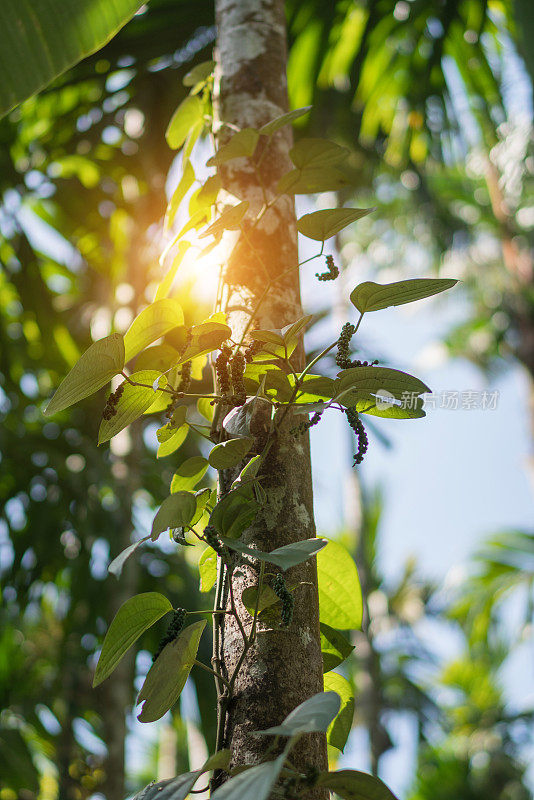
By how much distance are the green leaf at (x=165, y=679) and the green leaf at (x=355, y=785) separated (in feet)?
0.45

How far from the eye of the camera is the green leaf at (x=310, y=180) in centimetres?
65

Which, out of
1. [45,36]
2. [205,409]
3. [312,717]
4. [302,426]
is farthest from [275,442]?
[45,36]

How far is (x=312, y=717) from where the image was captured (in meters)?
0.37

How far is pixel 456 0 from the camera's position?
64.2 inches

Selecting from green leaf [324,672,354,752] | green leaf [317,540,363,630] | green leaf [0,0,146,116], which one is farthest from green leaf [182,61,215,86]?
green leaf [324,672,354,752]

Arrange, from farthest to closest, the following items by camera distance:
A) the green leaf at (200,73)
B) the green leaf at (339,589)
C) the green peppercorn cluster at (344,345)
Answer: the green leaf at (200,73) < the green leaf at (339,589) < the green peppercorn cluster at (344,345)

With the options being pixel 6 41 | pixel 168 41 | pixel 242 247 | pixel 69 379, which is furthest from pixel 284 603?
pixel 168 41

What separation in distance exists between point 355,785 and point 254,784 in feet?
0.42

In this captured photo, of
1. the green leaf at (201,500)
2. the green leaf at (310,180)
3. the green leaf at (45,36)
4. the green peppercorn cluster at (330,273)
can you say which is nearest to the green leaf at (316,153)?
the green leaf at (310,180)

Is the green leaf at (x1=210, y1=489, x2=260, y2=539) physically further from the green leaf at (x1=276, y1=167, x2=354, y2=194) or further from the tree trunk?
the green leaf at (x1=276, y1=167, x2=354, y2=194)

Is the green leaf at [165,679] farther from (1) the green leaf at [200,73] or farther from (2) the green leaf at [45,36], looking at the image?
(1) the green leaf at [200,73]

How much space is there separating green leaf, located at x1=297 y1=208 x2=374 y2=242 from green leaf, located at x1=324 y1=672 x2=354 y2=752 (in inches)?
15.6

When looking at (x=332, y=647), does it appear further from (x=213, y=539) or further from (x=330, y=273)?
(x=330, y=273)

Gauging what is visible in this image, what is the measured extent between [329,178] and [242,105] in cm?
18
